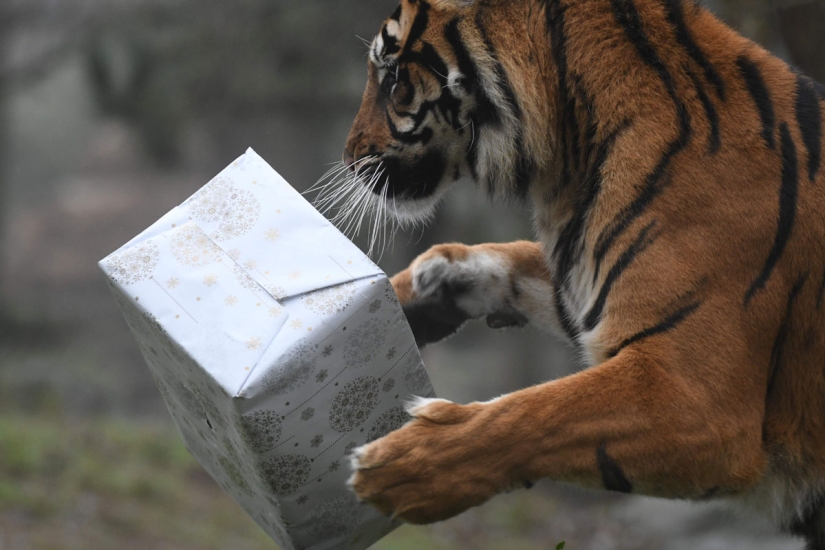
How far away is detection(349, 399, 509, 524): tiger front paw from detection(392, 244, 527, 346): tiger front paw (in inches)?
25.1

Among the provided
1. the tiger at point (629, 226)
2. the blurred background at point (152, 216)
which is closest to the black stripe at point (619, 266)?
the tiger at point (629, 226)

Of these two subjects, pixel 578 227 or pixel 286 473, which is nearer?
pixel 286 473

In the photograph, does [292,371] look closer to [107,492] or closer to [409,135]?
[409,135]

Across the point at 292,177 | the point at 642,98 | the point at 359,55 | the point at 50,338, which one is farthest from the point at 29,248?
the point at 642,98

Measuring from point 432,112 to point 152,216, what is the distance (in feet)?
15.9

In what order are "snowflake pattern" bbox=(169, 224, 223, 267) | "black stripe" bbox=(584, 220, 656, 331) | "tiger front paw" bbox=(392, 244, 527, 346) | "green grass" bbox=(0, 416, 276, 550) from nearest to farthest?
"snowflake pattern" bbox=(169, 224, 223, 267)
"black stripe" bbox=(584, 220, 656, 331)
"tiger front paw" bbox=(392, 244, 527, 346)
"green grass" bbox=(0, 416, 276, 550)

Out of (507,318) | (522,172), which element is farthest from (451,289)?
(522,172)

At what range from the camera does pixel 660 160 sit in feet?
4.64

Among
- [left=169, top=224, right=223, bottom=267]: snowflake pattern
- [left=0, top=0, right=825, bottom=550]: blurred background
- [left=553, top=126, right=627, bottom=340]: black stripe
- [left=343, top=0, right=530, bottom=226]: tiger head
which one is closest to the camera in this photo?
[left=169, top=224, right=223, bottom=267]: snowflake pattern

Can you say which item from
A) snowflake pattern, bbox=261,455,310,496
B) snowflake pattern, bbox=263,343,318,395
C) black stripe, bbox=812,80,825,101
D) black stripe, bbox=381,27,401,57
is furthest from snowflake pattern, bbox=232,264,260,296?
black stripe, bbox=812,80,825,101

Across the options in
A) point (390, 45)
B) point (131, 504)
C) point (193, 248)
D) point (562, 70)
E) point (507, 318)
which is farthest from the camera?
point (131, 504)

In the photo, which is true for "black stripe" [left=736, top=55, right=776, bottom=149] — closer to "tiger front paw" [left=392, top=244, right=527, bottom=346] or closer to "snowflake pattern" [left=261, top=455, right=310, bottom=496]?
"tiger front paw" [left=392, top=244, right=527, bottom=346]

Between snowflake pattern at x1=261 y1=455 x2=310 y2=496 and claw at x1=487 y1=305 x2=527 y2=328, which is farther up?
snowflake pattern at x1=261 y1=455 x2=310 y2=496

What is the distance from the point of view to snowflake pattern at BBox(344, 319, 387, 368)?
49.3 inches
